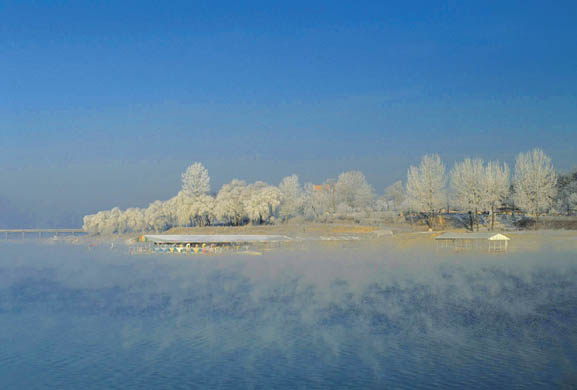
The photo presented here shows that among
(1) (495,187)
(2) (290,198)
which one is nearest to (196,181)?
(2) (290,198)

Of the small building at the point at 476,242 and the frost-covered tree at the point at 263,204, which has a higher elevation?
the frost-covered tree at the point at 263,204

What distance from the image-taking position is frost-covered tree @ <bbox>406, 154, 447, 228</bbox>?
88125 mm

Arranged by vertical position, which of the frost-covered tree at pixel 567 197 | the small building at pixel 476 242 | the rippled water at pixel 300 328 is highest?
the frost-covered tree at pixel 567 197

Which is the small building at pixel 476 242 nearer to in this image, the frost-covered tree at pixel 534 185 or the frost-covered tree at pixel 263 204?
the frost-covered tree at pixel 534 185

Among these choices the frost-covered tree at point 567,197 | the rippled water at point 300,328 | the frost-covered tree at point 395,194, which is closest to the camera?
the rippled water at point 300,328

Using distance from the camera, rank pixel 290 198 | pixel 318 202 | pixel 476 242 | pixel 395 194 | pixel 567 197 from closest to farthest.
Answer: pixel 476 242 → pixel 567 197 → pixel 290 198 → pixel 318 202 → pixel 395 194

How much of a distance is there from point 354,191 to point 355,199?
241 centimetres

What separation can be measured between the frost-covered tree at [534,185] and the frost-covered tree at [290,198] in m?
41.6

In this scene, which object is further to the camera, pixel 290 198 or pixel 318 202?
pixel 318 202

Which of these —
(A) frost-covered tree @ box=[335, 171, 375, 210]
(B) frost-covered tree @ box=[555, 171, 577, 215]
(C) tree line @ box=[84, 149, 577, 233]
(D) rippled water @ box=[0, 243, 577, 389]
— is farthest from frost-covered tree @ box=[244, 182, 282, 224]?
(D) rippled water @ box=[0, 243, 577, 389]

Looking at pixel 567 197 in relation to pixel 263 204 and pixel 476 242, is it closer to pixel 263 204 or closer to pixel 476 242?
pixel 476 242

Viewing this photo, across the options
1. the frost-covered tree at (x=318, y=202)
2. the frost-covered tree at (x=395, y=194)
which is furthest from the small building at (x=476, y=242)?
the frost-covered tree at (x=395, y=194)

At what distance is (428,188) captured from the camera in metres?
89.1

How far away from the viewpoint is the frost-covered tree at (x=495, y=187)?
83.2 m
